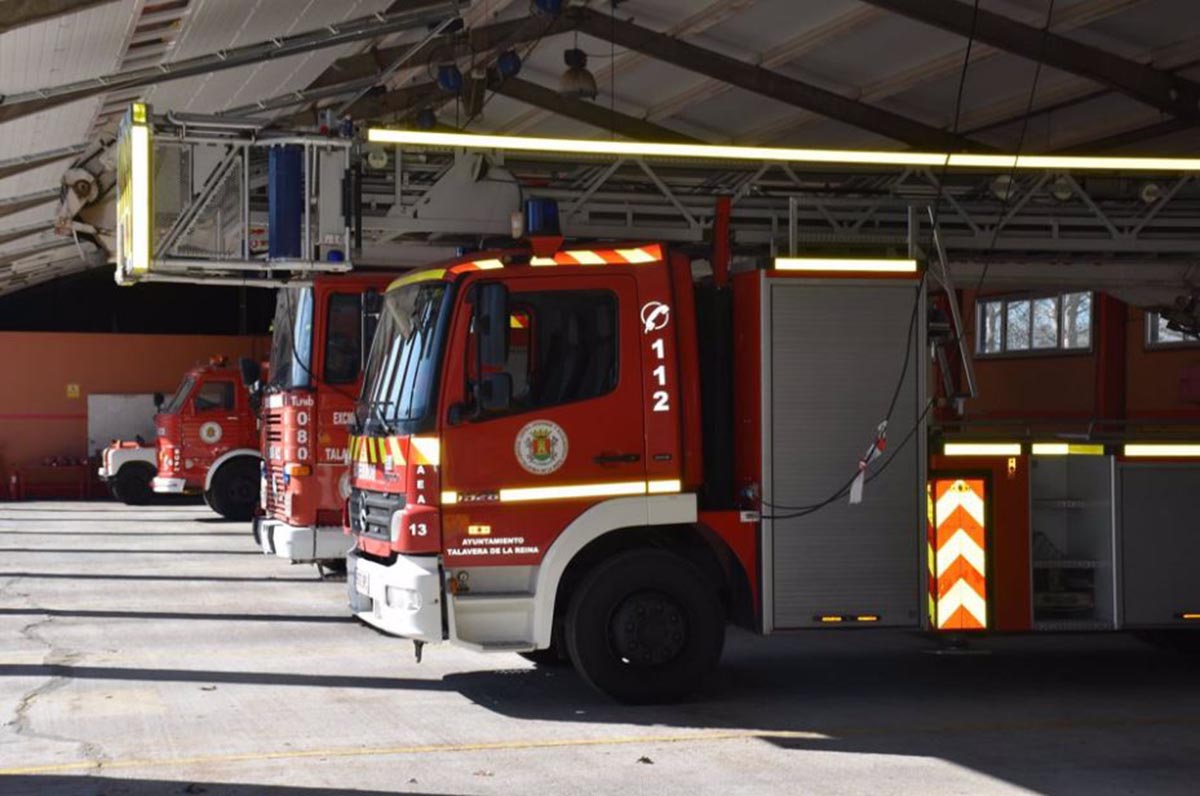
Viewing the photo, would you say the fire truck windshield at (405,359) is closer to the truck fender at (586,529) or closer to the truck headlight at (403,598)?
the truck headlight at (403,598)

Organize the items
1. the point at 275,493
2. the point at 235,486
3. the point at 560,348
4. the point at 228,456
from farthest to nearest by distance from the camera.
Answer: the point at 235,486
the point at 228,456
the point at 275,493
the point at 560,348

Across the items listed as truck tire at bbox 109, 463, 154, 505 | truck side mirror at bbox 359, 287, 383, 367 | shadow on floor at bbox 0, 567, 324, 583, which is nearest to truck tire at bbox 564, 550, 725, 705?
truck side mirror at bbox 359, 287, 383, 367

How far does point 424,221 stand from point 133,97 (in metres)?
6.85

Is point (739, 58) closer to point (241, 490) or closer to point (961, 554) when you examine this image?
point (241, 490)

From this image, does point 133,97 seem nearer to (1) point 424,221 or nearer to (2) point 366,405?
(1) point 424,221

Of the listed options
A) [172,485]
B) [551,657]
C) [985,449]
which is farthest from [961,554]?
[172,485]

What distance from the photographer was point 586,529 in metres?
8.95

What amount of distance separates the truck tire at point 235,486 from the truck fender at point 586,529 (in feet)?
54.5

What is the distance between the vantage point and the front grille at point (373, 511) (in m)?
9.16

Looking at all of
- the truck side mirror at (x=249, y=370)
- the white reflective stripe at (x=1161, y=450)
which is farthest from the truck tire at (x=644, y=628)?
the truck side mirror at (x=249, y=370)

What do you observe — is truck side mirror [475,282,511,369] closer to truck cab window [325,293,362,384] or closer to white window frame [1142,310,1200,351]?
truck cab window [325,293,362,384]

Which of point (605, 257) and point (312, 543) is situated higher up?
point (605, 257)

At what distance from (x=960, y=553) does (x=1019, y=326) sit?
9.73m

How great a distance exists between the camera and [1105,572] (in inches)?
379
